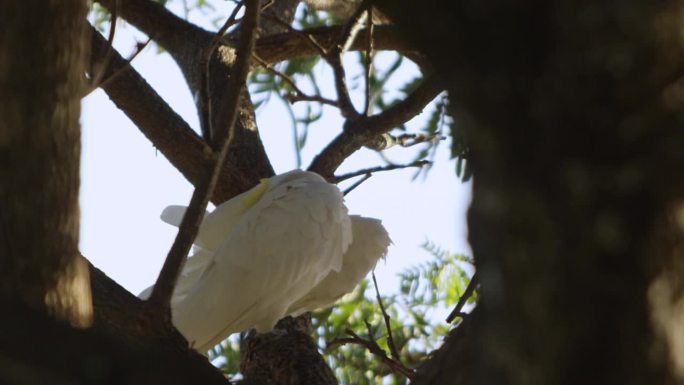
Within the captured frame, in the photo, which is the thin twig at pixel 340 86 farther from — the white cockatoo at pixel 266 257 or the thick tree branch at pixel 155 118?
the thick tree branch at pixel 155 118

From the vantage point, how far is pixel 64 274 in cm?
121

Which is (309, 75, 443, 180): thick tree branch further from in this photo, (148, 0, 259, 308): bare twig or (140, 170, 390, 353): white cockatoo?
(148, 0, 259, 308): bare twig

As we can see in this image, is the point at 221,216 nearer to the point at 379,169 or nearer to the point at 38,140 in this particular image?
the point at 379,169

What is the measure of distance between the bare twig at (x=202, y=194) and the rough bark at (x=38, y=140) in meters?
0.41

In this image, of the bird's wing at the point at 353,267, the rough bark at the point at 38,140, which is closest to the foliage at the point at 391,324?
the bird's wing at the point at 353,267

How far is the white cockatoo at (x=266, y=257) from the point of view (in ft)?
8.87

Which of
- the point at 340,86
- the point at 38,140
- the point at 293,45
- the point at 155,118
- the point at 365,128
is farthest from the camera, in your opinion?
the point at 293,45

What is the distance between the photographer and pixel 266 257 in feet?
9.06

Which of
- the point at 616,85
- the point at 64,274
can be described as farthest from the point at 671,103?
the point at 64,274

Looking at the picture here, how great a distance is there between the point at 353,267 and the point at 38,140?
6.49 ft

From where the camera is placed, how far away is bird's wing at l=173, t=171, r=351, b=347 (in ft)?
8.86

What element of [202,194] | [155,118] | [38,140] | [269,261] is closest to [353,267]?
[269,261]

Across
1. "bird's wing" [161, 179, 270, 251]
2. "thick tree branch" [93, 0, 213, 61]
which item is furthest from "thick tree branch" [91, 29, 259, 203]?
"thick tree branch" [93, 0, 213, 61]

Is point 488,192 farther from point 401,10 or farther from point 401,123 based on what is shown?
point 401,123
